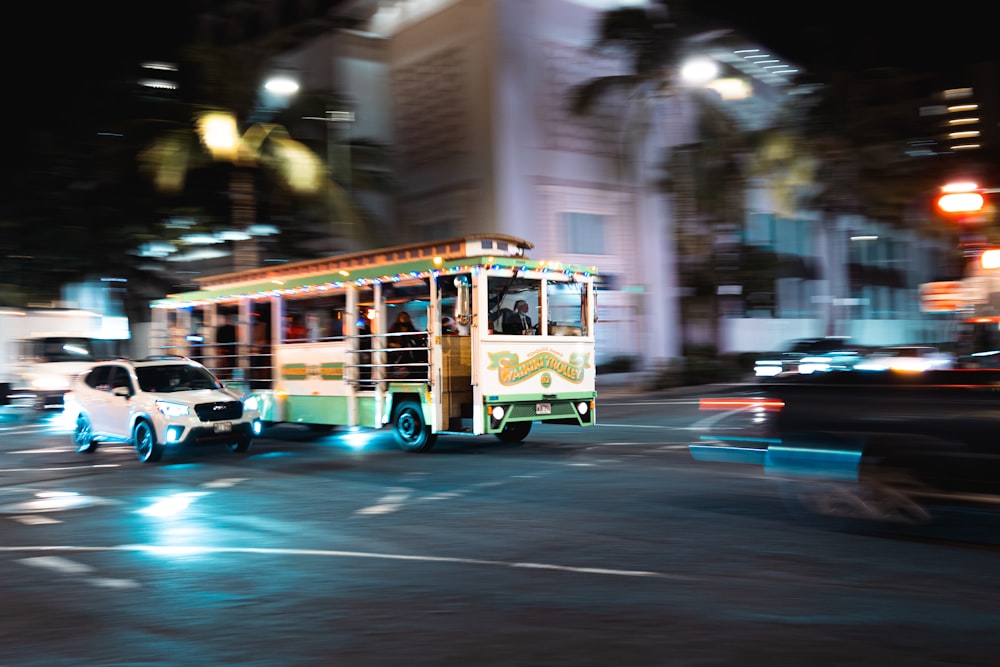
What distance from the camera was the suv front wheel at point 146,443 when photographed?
1544 centimetres

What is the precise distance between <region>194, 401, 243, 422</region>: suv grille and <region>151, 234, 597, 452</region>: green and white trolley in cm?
180

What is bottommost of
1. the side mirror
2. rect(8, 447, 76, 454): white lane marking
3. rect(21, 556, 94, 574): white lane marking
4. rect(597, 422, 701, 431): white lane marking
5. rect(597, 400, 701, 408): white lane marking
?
rect(8, 447, 76, 454): white lane marking

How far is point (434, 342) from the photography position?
1528 cm

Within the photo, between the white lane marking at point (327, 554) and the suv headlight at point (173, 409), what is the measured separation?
264 inches

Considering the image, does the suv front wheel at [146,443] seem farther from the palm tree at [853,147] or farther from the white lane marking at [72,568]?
the palm tree at [853,147]

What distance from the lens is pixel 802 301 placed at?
4912 centimetres

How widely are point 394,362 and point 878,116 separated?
25.5m

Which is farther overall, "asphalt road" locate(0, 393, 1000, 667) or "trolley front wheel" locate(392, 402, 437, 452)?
"trolley front wheel" locate(392, 402, 437, 452)

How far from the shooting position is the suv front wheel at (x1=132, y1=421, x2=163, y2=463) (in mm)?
15438

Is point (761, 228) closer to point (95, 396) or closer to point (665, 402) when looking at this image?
point (665, 402)

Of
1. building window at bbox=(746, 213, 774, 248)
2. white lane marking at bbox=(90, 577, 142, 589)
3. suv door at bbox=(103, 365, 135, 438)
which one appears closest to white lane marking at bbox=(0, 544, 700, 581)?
white lane marking at bbox=(90, 577, 142, 589)

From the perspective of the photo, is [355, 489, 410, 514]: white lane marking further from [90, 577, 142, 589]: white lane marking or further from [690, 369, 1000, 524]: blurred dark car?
[690, 369, 1000, 524]: blurred dark car

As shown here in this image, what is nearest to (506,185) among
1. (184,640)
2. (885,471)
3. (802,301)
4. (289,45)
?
(289,45)

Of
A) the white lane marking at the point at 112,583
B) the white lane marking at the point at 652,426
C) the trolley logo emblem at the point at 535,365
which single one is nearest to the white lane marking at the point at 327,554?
the white lane marking at the point at 112,583
